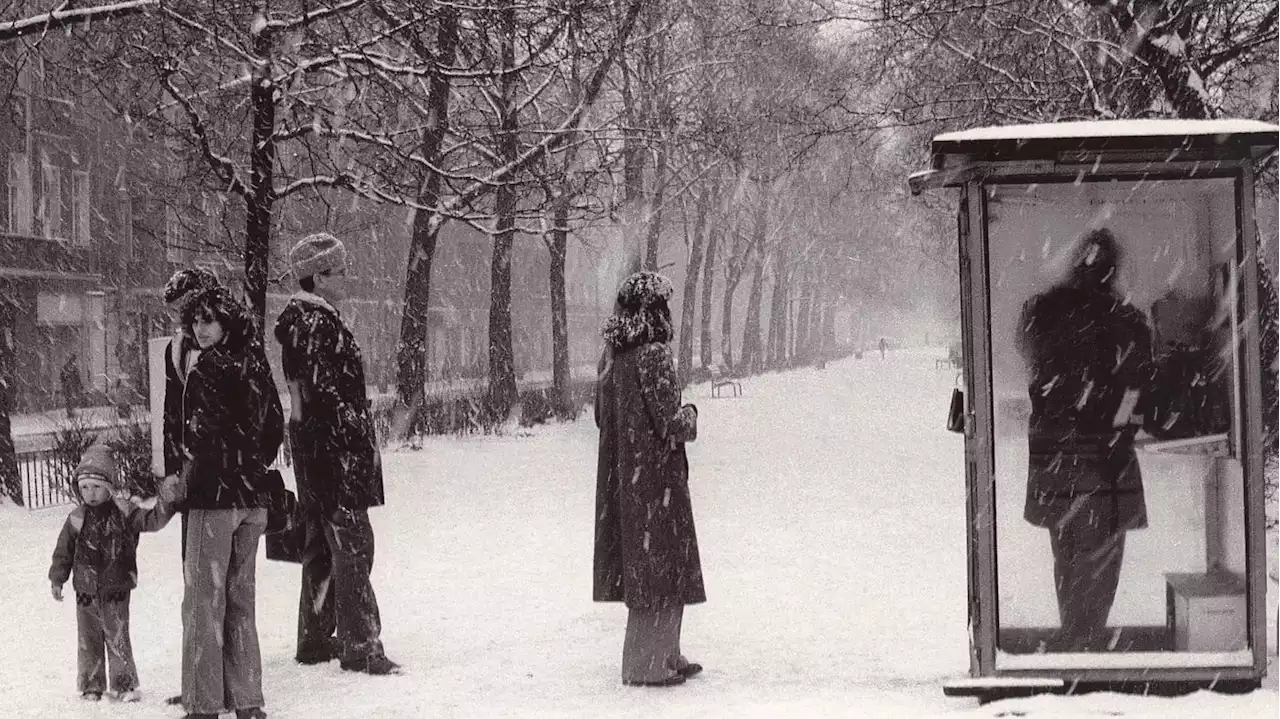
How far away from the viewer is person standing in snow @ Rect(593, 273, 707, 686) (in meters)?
5.84

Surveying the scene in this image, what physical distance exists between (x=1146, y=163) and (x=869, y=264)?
2396 inches

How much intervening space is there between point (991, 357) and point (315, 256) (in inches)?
111

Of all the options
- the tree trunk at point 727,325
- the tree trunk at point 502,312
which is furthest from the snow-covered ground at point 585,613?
the tree trunk at point 727,325

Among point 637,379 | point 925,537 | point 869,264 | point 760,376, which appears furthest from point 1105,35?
point 869,264

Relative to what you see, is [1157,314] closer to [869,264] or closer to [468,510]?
[468,510]

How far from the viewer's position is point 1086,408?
5961 millimetres

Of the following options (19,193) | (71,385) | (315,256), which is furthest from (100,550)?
(19,193)

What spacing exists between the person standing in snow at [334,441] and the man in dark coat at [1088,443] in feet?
9.28

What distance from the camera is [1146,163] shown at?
544 cm

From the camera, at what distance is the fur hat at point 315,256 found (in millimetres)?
5957

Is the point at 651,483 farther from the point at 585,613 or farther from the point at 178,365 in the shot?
the point at 585,613

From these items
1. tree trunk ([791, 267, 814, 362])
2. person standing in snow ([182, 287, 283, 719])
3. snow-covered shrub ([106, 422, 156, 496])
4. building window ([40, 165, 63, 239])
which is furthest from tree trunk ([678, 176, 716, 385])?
person standing in snow ([182, 287, 283, 719])

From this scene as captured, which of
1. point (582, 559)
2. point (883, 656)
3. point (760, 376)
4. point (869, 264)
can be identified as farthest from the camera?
point (869, 264)

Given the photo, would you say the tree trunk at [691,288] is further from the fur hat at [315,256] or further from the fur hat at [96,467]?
the fur hat at [96,467]
